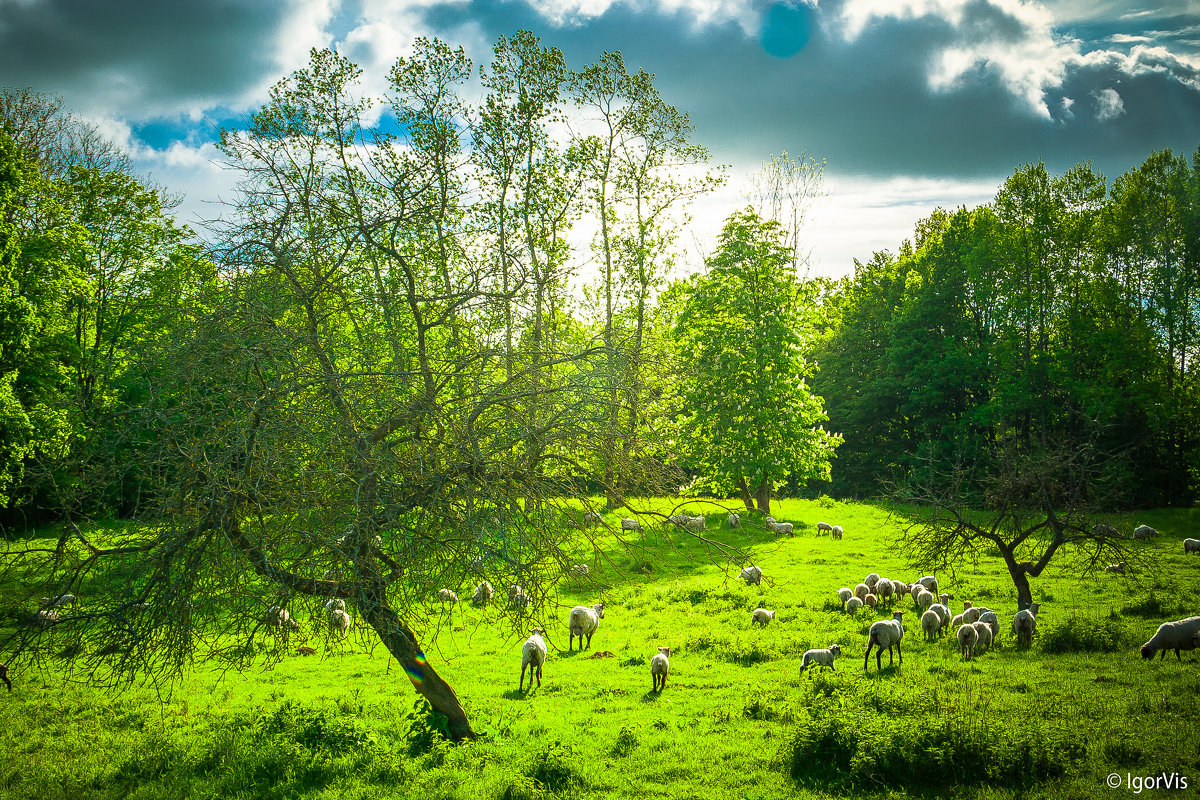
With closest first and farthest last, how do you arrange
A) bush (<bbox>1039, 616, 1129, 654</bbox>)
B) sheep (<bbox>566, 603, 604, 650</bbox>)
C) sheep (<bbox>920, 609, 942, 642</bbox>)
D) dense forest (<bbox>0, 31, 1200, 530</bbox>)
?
dense forest (<bbox>0, 31, 1200, 530</bbox>) < bush (<bbox>1039, 616, 1129, 654</bbox>) < sheep (<bbox>920, 609, 942, 642</bbox>) < sheep (<bbox>566, 603, 604, 650</bbox>)

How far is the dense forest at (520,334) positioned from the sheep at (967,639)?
581cm

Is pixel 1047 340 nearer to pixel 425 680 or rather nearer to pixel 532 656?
pixel 532 656

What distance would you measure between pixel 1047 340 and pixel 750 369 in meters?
22.2

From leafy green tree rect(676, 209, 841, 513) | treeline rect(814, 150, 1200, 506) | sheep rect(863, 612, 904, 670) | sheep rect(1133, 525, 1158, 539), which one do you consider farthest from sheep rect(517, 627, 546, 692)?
sheep rect(1133, 525, 1158, 539)

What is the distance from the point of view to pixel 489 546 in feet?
22.0

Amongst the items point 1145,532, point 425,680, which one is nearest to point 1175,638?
point 425,680

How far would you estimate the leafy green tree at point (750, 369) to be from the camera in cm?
2986

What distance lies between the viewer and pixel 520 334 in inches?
376

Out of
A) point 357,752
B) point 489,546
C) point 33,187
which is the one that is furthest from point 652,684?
point 33,187

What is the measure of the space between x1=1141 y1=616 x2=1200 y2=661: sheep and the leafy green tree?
17.5 meters

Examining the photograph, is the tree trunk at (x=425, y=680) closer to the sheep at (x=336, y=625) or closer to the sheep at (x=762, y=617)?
the sheep at (x=336, y=625)

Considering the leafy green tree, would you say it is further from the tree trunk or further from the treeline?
the tree trunk

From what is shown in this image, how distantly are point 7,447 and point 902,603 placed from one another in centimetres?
2889

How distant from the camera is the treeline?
114 feet
